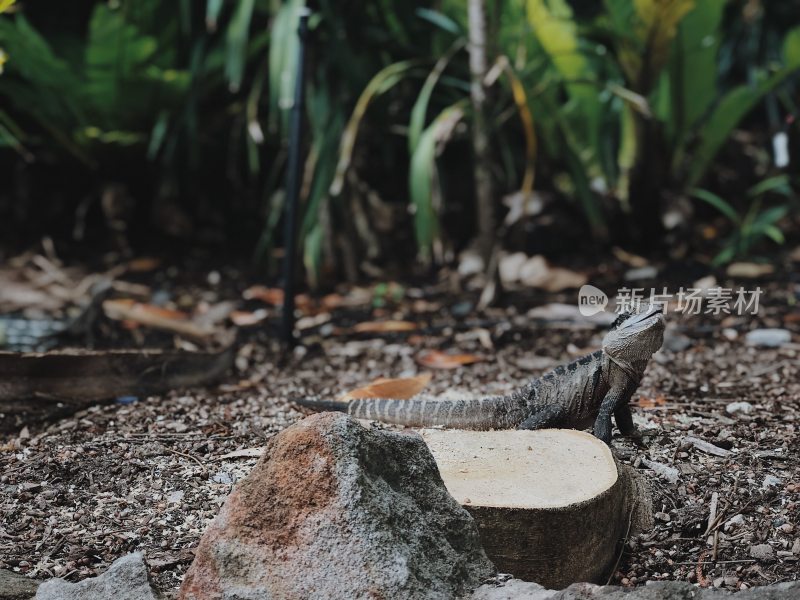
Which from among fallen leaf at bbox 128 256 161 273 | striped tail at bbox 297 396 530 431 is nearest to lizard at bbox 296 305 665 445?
striped tail at bbox 297 396 530 431

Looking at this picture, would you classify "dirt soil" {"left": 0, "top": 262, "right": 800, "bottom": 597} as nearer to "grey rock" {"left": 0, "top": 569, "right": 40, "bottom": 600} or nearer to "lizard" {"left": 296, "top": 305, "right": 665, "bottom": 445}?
"grey rock" {"left": 0, "top": 569, "right": 40, "bottom": 600}

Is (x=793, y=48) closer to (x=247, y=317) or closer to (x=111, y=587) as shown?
(x=247, y=317)

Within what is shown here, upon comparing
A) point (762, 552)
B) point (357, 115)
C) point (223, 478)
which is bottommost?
point (762, 552)

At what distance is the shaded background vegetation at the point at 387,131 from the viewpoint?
529cm

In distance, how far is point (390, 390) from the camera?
3287 millimetres

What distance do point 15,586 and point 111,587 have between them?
280 mm

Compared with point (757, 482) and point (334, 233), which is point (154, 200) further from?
point (757, 482)

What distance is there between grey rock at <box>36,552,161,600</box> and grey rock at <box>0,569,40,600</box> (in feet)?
0.24

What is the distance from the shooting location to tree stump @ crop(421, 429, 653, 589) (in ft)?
7.02

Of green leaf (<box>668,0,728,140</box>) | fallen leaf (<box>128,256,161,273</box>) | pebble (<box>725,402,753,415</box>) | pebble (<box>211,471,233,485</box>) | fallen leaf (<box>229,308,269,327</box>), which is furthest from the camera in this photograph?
fallen leaf (<box>128,256,161,273</box>)

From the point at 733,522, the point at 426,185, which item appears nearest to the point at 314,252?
the point at 426,185

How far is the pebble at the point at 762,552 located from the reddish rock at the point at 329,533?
80cm

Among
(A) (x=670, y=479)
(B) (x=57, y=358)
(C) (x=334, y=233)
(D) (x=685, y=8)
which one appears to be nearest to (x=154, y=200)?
(C) (x=334, y=233)

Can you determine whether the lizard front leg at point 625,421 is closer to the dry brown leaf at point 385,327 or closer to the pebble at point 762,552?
the pebble at point 762,552
